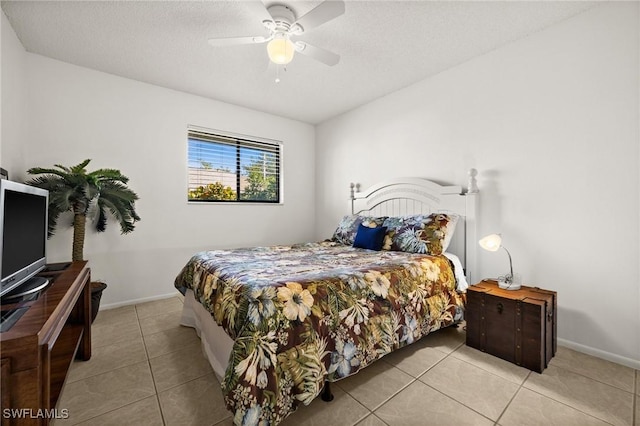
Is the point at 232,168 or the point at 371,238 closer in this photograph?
the point at 371,238

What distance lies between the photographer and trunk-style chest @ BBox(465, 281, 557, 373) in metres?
1.79

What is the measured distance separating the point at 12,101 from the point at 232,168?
211 centimetres

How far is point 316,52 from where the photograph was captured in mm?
2154

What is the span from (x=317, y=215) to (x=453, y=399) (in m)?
3.31

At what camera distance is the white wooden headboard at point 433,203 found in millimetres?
2619

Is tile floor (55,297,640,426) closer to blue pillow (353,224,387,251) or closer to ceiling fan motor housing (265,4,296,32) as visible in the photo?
blue pillow (353,224,387,251)

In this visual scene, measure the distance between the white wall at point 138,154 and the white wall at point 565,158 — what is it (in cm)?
272

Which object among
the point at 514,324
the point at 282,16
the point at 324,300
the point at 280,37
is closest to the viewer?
the point at 324,300

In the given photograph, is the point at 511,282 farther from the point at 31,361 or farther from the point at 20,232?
the point at 20,232

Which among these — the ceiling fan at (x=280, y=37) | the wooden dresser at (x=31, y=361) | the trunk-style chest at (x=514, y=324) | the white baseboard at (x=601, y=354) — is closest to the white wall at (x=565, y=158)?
the white baseboard at (x=601, y=354)

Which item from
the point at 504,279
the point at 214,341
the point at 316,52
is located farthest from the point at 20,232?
Answer: the point at 504,279

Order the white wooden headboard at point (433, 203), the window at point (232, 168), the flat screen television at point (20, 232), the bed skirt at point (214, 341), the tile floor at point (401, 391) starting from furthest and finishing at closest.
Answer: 1. the window at point (232, 168)
2. the white wooden headboard at point (433, 203)
3. the bed skirt at point (214, 341)
4. the tile floor at point (401, 391)
5. the flat screen television at point (20, 232)

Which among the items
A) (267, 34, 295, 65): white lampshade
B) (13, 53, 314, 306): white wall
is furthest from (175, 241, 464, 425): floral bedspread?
(267, 34, 295, 65): white lampshade

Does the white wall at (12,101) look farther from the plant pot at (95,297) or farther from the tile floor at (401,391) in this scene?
the tile floor at (401,391)
